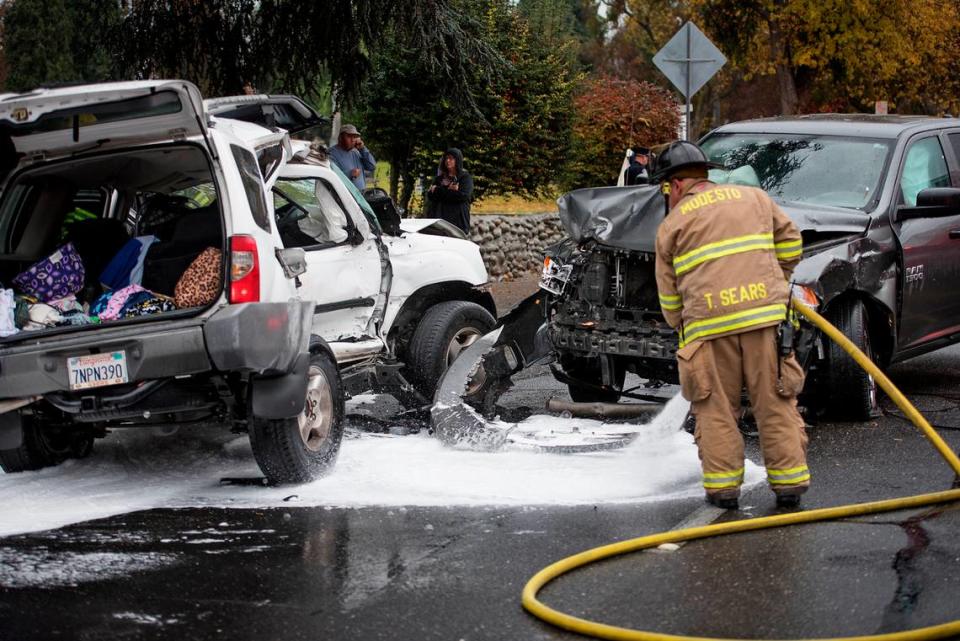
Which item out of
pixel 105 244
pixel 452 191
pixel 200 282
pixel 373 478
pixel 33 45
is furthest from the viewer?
pixel 33 45

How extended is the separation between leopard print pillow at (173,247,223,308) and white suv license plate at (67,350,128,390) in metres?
0.49

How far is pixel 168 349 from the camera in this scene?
19.8 feet

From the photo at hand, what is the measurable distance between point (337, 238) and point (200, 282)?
1.79 m

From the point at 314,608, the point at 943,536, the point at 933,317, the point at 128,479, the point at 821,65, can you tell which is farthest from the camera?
the point at 821,65

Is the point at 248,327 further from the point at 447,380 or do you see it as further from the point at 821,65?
the point at 821,65

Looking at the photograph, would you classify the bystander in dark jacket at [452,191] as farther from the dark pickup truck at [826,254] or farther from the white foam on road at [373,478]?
the white foam on road at [373,478]

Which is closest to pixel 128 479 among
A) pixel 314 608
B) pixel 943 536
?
pixel 314 608

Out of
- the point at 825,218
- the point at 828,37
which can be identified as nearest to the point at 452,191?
the point at 825,218

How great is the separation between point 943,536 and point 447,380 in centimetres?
333

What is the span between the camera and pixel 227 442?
8.00 meters

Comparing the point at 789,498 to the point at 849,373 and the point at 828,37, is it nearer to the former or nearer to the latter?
the point at 849,373

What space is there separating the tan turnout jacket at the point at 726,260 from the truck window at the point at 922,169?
301cm

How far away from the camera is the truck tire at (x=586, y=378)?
8.65 meters

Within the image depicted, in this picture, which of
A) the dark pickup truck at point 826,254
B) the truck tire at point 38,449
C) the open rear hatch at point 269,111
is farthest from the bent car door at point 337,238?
the truck tire at point 38,449
